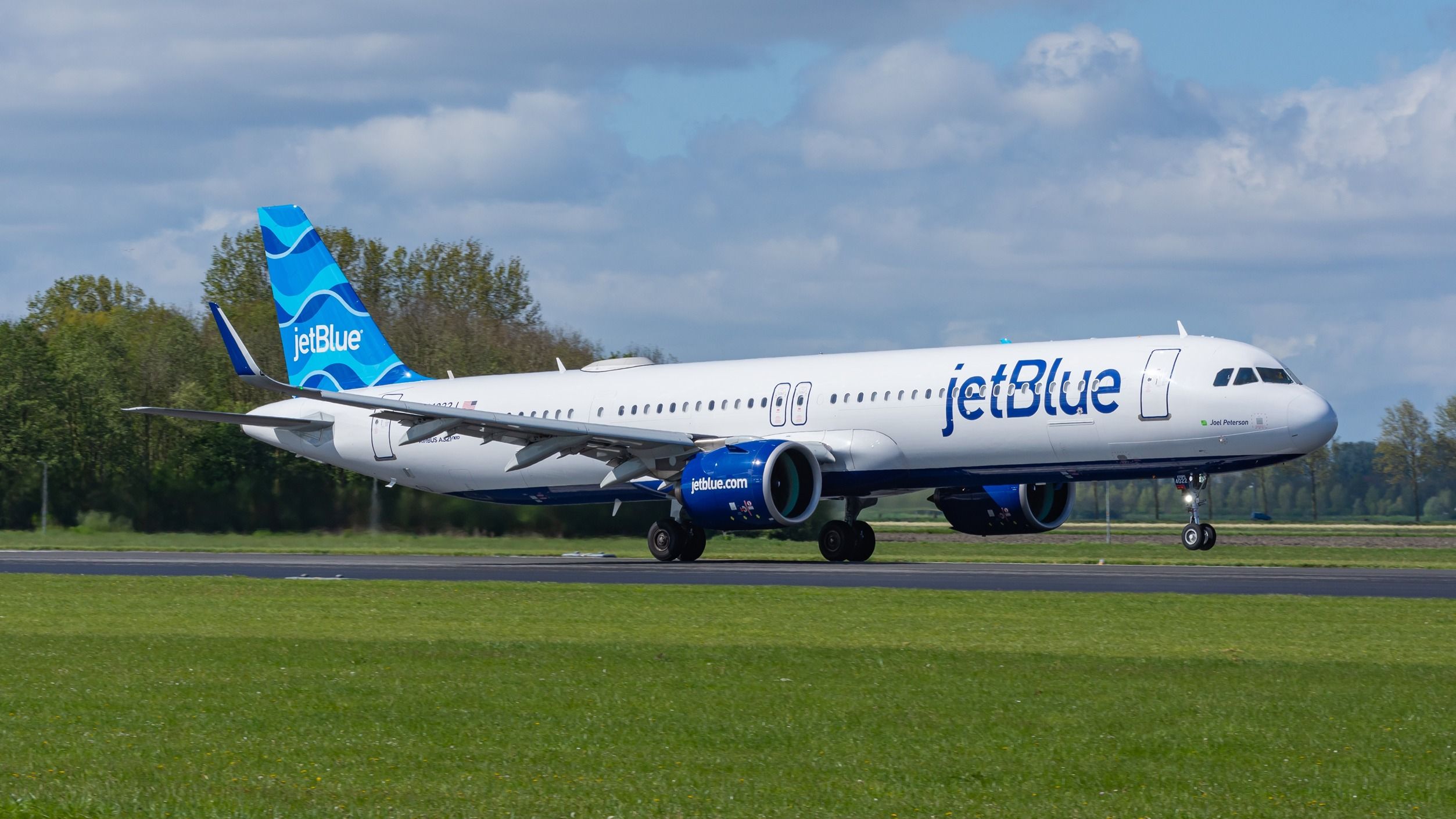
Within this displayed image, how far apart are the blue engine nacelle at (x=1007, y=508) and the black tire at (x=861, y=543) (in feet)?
5.58

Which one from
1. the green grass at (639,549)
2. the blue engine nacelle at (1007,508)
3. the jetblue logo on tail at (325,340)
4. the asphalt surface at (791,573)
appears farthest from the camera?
the jetblue logo on tail at (325,340)

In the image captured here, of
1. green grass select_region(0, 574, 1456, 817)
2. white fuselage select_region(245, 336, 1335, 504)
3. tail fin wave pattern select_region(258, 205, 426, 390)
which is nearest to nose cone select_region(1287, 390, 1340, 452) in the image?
white fuselage select_region(245, 336, 1335, 504)

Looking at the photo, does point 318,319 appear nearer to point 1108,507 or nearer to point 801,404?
point 801,404

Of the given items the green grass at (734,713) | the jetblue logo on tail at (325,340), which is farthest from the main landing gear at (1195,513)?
the jetblue logo on tail at (325,340)

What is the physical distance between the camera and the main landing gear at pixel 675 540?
34.3 meters

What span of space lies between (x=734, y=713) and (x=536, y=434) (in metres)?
22.8

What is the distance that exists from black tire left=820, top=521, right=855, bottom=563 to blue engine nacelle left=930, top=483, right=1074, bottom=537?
2054 mm

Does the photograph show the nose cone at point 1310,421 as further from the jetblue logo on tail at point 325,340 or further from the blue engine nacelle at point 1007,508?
the jetblue logo on tail at point 325,340

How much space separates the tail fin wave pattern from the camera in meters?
43.0

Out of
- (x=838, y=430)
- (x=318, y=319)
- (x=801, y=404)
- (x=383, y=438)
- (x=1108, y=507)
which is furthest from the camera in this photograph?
(x=1108, y=507)

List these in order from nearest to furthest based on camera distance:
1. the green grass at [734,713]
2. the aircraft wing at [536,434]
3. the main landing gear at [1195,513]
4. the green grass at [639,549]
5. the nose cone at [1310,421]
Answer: the green grass at [734,713]
the nose cone at [1310,421]
the main landing gear at [1195,513]
the aircraft wing at [536,434]
the green grass at [639,549]

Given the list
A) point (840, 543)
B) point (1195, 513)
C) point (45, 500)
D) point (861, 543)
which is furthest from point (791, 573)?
point (45, 500)

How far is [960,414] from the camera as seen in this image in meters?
31.7

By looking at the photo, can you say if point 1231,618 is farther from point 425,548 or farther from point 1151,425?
point 425,548
